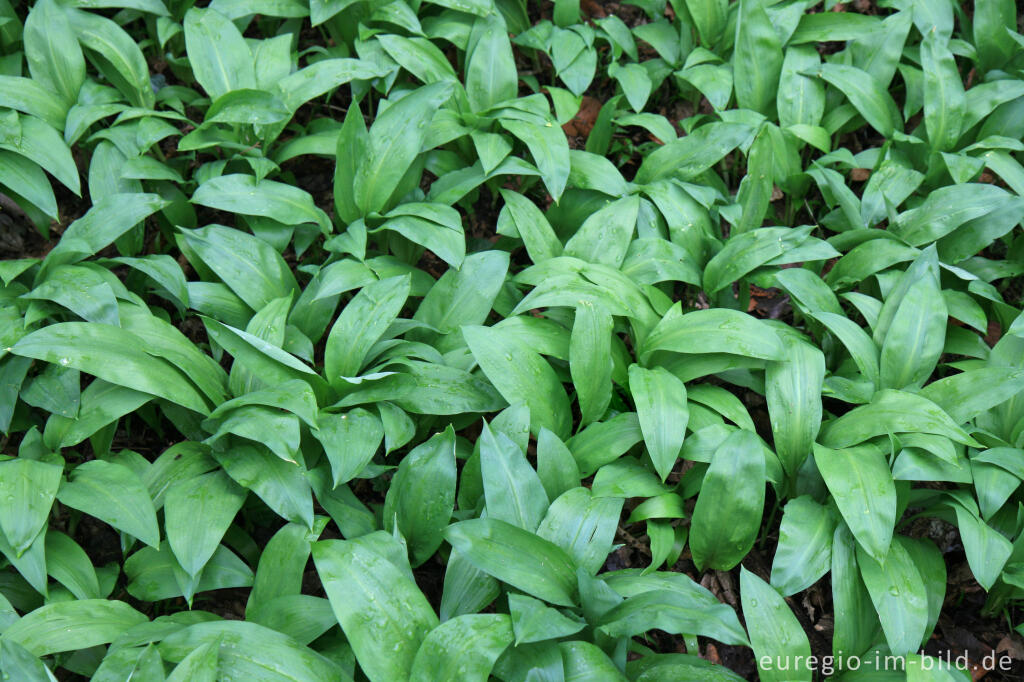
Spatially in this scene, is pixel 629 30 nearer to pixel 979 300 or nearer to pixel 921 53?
pixel 921 53

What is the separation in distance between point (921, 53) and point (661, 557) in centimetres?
235

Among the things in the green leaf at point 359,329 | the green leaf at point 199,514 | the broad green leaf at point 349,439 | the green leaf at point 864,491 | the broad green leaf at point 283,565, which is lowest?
the green leaf at point 864,491

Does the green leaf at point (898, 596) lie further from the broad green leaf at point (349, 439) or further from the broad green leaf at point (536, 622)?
the broad green leaf at point (349, 439)

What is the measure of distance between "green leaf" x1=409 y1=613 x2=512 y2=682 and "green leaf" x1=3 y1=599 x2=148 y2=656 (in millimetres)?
828

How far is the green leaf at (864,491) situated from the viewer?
6.94ft

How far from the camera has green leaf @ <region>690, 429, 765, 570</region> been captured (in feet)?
7.11

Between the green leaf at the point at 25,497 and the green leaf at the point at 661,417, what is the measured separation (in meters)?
1.60

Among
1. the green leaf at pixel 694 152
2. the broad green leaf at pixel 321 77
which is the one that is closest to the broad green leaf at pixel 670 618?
the green leaf at pixel 694 152

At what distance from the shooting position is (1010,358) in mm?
2588

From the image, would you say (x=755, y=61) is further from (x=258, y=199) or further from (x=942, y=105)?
(x=258, y=199)

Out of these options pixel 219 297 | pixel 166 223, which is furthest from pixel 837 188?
pixel 166 223

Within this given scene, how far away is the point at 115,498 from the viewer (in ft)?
7.09

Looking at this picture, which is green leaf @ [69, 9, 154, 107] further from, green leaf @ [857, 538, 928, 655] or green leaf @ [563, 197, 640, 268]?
green leaf @ [857, 538, 928, 655]

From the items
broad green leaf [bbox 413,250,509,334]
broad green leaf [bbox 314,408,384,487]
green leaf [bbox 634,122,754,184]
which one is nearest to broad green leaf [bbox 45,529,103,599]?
broad green leaf [bbox 314,408,384,487]
